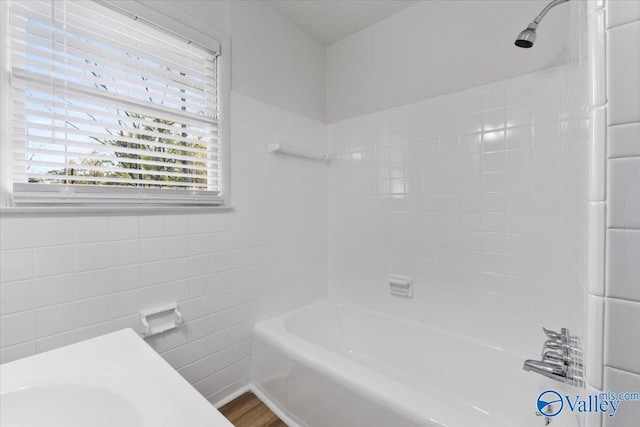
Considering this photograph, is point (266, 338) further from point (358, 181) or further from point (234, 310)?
point (358, 181)

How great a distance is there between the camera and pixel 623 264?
407 millimetres

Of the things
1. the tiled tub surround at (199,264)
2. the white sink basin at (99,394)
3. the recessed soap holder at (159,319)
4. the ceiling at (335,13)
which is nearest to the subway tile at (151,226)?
the tiled tub surround at (199,264)

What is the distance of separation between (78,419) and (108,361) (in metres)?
0.15

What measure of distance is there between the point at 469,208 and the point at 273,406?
1.68 m

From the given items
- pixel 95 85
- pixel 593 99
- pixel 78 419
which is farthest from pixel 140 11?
pixel 593 99

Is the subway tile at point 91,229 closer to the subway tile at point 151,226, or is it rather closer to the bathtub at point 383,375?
the subway tile at point 151,226

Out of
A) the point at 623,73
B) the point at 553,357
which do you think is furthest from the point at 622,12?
the point at 553,357

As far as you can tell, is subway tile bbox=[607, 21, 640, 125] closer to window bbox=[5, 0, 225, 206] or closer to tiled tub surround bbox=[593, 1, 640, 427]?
→ tiled tub surround bbox=[593, 1, 640, 427]

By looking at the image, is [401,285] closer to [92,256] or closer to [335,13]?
[92,256]

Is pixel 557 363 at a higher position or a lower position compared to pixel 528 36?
lower

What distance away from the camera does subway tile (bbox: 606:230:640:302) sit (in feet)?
1.31

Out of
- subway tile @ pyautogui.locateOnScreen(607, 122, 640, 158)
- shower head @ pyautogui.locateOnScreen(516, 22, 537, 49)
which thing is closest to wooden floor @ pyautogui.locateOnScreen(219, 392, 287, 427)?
subway tile @ pyautogui.locateOnScreen(607, 122, 640, 158)

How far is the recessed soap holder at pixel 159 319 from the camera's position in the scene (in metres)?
1.36

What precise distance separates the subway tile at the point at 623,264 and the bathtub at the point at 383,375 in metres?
0.71
